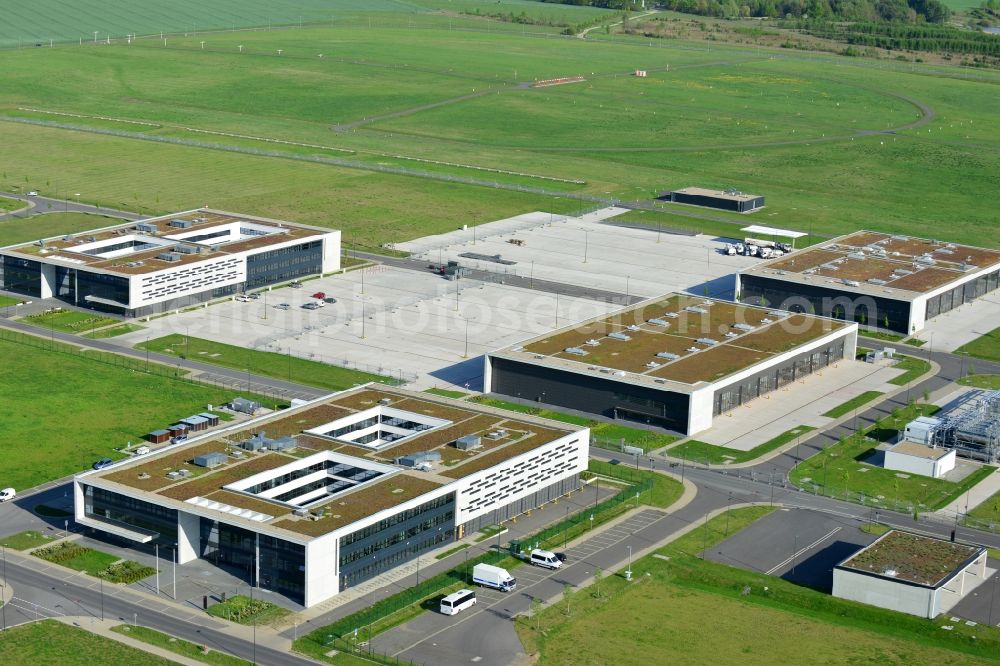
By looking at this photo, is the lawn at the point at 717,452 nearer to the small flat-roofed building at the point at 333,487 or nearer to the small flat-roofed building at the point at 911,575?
the small flat-roofed building at the point at 333,487

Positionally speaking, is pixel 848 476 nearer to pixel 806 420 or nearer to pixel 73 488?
pixel 806 420

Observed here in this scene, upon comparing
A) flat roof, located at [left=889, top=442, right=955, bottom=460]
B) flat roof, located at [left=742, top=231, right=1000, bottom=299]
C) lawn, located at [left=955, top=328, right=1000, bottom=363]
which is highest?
flat roof, located at [left=742, top=231, right=1000, bottom=299]

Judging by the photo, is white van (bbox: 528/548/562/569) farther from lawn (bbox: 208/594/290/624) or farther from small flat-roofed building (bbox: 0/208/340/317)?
small flat-roofed building (bbox: 0/208/340/317)

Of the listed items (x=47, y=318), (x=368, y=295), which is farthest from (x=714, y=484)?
(x=47, y=318)

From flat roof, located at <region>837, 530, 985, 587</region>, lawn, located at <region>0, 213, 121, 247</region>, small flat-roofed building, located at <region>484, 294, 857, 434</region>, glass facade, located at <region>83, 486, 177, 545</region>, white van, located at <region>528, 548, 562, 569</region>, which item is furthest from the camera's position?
lawn, located at <region>0, 213, 121, 247</region>

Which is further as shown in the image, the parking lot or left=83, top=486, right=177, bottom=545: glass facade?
the parking lot

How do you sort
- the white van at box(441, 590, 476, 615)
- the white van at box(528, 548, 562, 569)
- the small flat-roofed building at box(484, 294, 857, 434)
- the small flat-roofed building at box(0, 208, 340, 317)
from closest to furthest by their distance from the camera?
1. the white van at box(441, 590, 476, 615)
2. the white van at box(528, 548, 562, 569)
3. the small flat-roofed building at box(484, 294, 857, 434)
4. the small flat-roofed building at box(0, 208, 340, 317)

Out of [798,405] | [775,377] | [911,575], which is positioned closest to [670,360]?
[775,377]

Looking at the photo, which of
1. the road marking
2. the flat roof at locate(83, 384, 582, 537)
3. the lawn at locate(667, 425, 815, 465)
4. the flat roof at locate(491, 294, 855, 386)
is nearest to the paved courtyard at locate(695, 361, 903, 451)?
the lawn at locate(667, 425, 815, 465)
